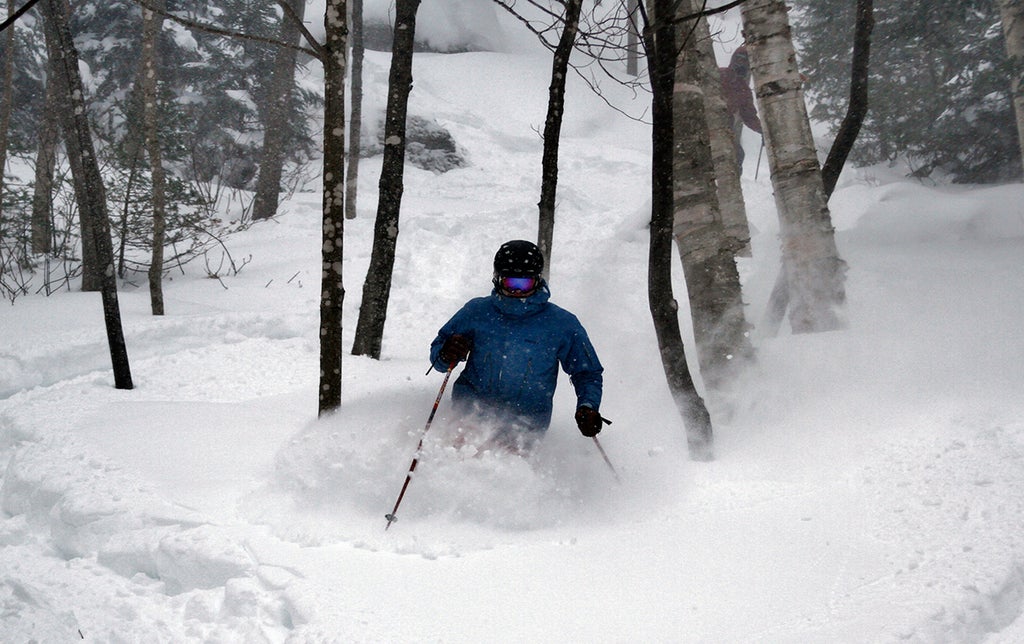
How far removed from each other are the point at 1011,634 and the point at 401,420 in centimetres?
357

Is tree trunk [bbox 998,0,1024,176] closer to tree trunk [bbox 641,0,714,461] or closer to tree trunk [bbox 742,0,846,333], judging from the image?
tree trunk [bbox 742,0,846,333]

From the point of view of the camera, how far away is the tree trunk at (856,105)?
6.88 metres

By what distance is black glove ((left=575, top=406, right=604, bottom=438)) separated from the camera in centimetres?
448

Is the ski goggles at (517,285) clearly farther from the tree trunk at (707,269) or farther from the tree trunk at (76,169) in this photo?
the tree trunk at (76,169)

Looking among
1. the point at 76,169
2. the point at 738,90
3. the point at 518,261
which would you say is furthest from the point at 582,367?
the point at 738,90

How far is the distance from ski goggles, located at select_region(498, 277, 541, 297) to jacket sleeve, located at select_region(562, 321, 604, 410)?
414 mm

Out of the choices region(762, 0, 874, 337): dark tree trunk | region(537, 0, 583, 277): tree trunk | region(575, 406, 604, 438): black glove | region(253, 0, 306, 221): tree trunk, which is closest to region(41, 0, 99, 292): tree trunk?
region(253, 0, 306, 221): tree trunk

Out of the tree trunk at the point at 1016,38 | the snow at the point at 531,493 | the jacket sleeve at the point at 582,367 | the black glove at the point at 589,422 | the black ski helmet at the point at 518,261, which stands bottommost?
the snow at the point at 531,493

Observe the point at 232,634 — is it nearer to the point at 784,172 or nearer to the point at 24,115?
the point at 784,172

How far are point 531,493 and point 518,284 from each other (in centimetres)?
129

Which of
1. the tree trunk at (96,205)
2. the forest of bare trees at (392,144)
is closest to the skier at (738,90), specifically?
the forest of bare trees at (392,144)

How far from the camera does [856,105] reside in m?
7.00

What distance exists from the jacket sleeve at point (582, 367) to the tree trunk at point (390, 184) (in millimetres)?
3038

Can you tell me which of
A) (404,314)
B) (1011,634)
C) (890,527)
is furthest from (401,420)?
(404,314)
